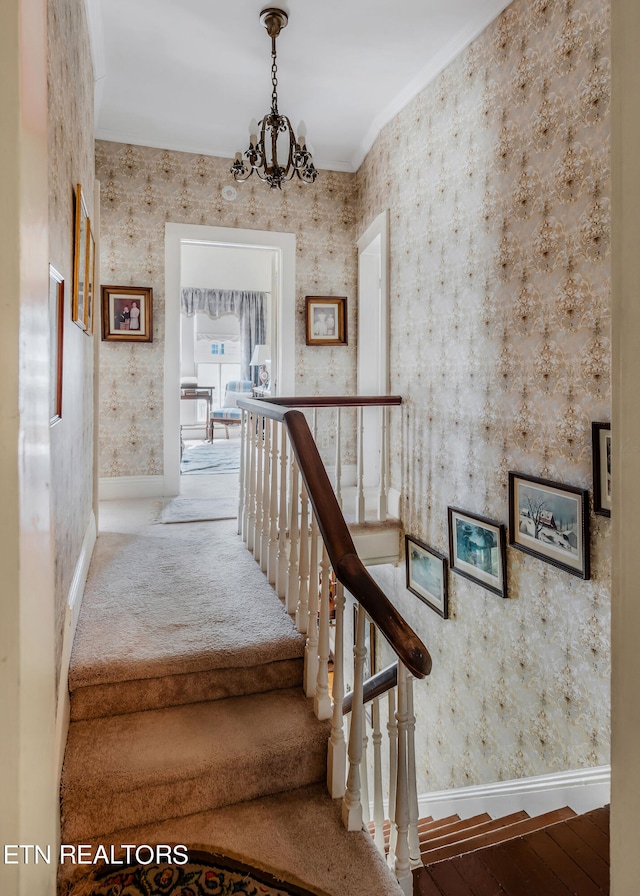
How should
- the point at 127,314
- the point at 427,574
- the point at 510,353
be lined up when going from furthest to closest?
1. the point at 127,314
2. the point at 427,574
3. the point at 510,353

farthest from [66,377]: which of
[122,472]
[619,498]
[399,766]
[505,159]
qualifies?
[122,472]

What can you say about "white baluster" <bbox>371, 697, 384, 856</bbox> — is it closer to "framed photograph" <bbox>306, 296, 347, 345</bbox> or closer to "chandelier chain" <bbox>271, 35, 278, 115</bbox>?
"chandelier chain" <bbox>271, 35, 278, 115</bbox>

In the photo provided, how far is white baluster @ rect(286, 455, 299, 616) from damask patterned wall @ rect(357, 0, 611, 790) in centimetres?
118

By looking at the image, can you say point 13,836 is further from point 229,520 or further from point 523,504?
point 229,520

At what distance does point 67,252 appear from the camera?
191 centimetres

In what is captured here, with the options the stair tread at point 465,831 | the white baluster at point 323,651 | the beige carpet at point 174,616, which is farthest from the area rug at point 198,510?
the stair tread at point 465,831

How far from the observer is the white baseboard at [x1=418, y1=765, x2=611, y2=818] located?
2061mm

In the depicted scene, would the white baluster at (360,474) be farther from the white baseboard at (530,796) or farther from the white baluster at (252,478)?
the white baseboard at (530,796)

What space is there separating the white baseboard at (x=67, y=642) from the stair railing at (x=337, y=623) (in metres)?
0.79

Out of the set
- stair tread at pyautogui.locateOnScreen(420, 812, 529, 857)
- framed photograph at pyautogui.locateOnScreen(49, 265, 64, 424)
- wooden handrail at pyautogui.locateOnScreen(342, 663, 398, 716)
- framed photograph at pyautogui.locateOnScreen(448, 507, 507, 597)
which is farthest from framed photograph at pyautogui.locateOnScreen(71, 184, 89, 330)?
stair tread at pyautogui.locateOnScreen(420, 812, 529, 857)

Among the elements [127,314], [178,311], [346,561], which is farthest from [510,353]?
[127,314]

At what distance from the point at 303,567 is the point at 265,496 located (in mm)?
661

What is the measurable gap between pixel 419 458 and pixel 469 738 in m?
1.70

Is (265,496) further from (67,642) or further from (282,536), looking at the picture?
(67,642)
